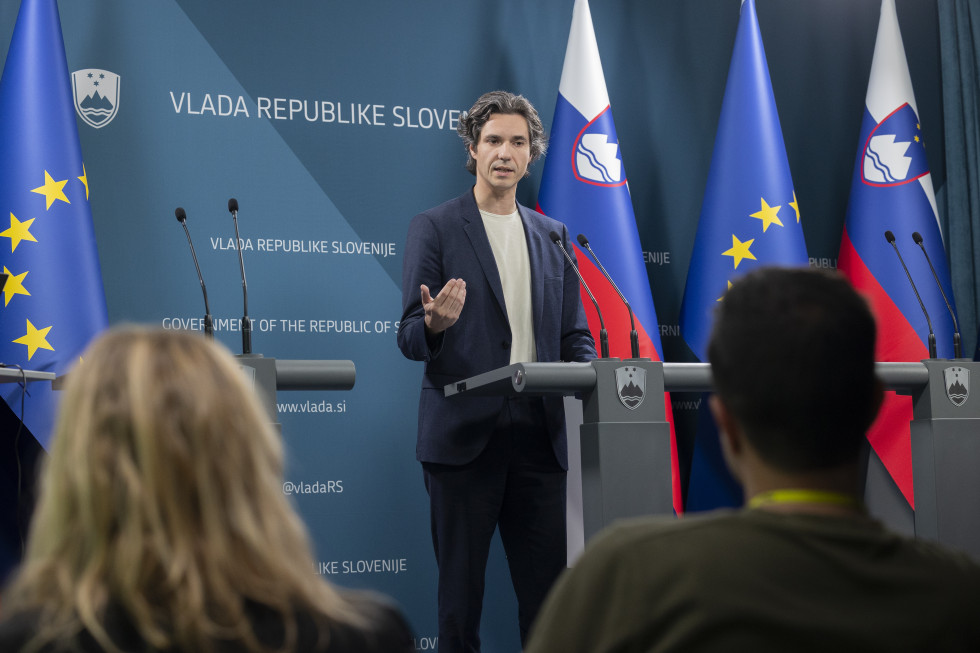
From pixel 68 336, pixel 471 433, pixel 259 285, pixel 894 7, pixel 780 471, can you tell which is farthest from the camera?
pixel 894 7

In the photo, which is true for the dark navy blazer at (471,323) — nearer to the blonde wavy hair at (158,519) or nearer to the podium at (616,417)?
the podium at (616,417)

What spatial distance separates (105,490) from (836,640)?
0.67 m

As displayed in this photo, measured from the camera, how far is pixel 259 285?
4266mm

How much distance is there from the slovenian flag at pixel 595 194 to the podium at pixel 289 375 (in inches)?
65.8

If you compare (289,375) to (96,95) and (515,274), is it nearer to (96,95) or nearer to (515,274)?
(515,274)

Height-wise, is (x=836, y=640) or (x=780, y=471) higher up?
(x=780, y=471)

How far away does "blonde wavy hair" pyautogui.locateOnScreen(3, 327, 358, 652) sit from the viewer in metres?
0.90

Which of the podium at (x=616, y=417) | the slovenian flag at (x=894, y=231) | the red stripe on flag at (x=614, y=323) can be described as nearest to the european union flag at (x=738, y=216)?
the red stripe on flag at (x=614, y=323)

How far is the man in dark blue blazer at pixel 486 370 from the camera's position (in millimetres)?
3164

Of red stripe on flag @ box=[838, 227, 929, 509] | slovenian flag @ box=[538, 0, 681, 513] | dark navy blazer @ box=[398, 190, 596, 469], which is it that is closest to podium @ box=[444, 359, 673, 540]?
dark navy blazer @ box=[398, 190, 596, 469]

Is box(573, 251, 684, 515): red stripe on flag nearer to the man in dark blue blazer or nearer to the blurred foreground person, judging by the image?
the man in dark blue blazer

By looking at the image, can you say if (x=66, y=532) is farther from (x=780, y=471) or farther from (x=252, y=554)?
(x=780, y=471)

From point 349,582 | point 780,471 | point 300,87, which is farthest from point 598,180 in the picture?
point 780,471

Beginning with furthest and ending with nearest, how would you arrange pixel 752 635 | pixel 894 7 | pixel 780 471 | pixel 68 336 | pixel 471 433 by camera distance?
pixel 894 7
pixel 68 336
pixel 471 433
pixel 780 471
pixel 752 635
